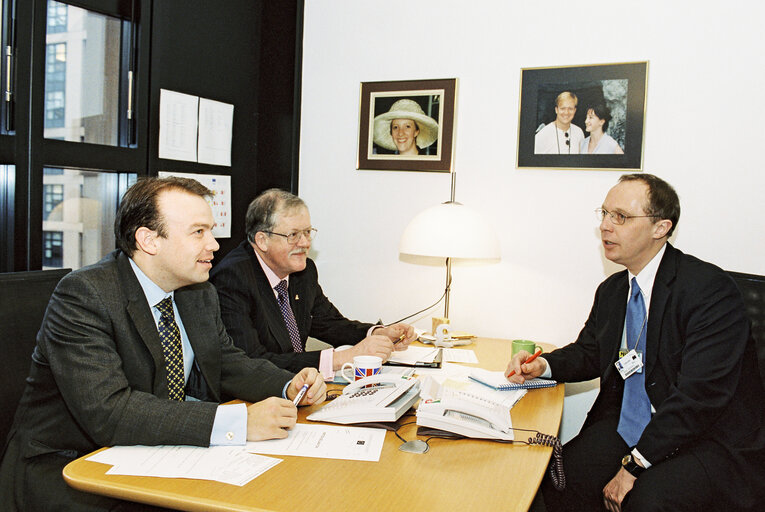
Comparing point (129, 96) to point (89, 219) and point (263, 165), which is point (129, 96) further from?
point (263, 165)

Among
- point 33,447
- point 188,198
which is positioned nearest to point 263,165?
point 188,198

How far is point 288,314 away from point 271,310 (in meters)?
0.17

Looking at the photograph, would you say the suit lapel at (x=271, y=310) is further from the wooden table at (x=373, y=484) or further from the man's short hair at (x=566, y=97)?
the man's short hair at (x=566, y=97)

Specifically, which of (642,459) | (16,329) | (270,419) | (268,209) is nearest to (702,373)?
(642,459)

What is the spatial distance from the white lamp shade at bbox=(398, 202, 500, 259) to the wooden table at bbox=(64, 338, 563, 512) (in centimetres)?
125

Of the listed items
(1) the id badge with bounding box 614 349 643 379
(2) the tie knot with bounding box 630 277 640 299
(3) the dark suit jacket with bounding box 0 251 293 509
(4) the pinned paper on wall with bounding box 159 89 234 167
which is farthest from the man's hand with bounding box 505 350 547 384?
(4) the pinned paper on wall with bounding box 159 89 234 167

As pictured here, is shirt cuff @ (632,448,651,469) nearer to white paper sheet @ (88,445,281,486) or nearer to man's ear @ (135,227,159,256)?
white paper sheet @ (88,445,281,486)

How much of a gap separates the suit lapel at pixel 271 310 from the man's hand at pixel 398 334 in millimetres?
397

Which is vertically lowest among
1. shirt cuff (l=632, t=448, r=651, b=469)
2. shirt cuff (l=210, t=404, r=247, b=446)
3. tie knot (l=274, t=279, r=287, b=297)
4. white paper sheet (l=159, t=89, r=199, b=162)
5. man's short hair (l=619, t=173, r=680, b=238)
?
shirt cuff (l=632, t=448, r=651, b=469)

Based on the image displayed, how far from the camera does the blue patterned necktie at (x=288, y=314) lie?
2.57 m

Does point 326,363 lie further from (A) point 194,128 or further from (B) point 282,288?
(A) point 194,128

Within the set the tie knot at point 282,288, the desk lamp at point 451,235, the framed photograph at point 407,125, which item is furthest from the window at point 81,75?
the desk lamp at point 451,235

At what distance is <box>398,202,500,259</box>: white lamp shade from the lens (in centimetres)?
267

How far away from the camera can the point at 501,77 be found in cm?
305
